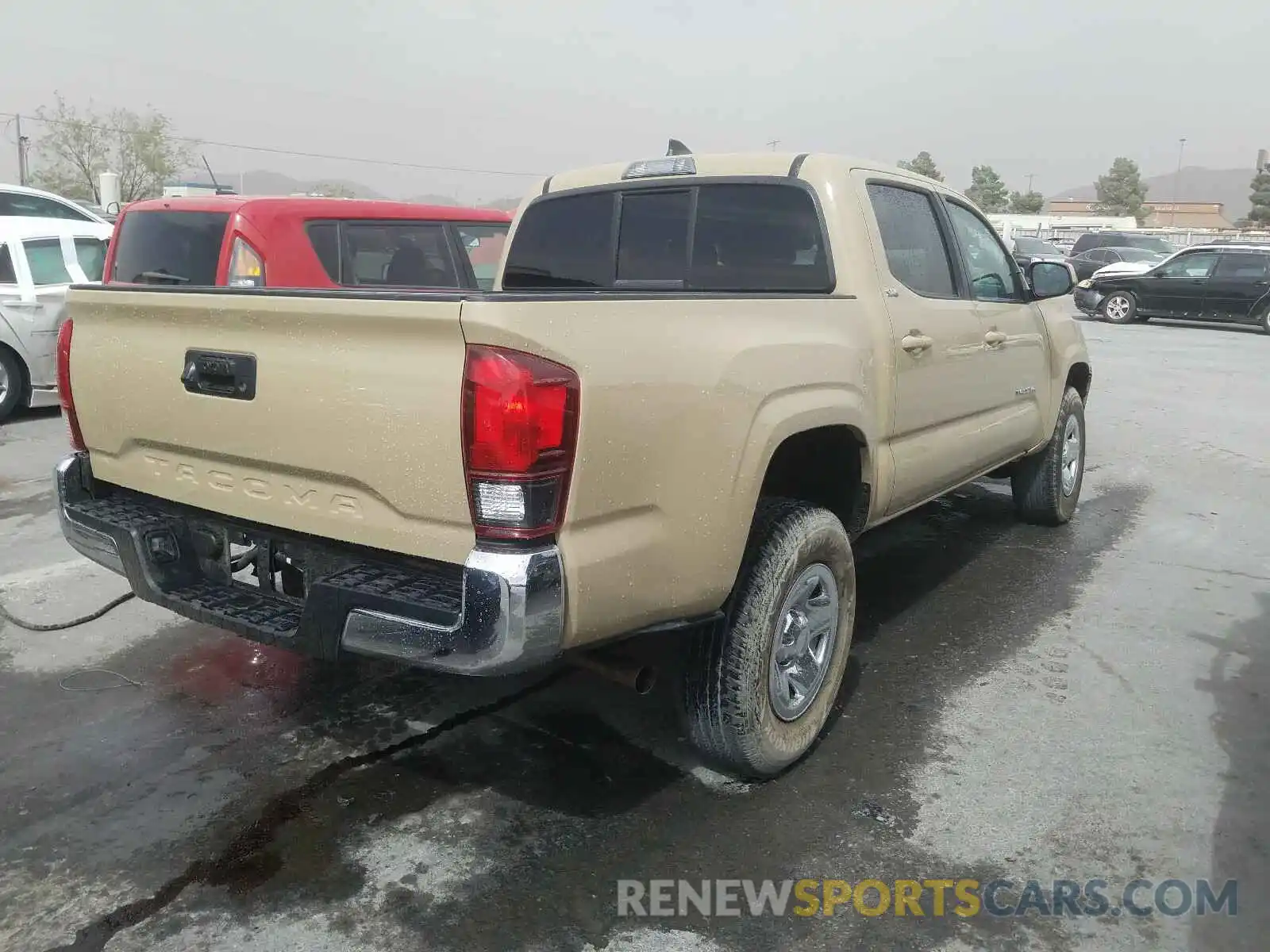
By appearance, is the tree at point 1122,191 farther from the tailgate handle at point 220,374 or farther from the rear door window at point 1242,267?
the tailgate handle at point 220,374

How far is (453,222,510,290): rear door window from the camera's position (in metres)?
8.18

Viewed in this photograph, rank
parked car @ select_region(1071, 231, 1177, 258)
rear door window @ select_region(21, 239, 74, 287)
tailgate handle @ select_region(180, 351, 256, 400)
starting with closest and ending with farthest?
tailgate handle @ select_region(180, 351, 256, 400) < rear door window @ select_region(21, 239, 74, 287) < parked car @ select_region(1071, 231, 1177, 258)

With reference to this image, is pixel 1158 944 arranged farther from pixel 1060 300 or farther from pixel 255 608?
pixel 1060 300

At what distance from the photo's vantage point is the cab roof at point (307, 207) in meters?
7.18

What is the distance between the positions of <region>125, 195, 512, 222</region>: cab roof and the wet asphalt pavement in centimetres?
319

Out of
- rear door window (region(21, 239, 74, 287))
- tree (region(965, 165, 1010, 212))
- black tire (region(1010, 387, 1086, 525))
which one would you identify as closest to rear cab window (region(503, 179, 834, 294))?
black tire (region(1010, 387, 1086, 525))

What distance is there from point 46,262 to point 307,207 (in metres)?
3.98

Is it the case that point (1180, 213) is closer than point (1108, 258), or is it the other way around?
point (1108, 258)

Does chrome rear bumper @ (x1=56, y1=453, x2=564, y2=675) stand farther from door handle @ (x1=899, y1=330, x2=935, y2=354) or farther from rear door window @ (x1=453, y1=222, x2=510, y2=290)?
rear door window @ (x1=453, y1=222, x2=510, y2=290)

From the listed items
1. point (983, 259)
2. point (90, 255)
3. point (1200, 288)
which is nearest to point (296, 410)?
point (983, 259)

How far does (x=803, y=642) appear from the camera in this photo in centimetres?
331

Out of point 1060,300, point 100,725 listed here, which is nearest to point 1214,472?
point 1060,300

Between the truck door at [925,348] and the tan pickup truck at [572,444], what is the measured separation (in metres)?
0.02

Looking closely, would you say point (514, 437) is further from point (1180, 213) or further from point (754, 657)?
point (1180, 213)
